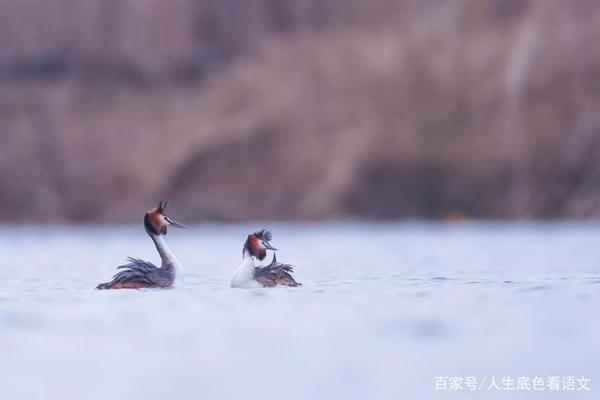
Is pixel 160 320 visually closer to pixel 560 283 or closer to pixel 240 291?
pixel 240 291

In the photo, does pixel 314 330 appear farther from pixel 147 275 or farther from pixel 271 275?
pixel 147 275

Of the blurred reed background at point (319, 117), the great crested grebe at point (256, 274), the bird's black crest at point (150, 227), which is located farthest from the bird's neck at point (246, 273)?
the blurred reed background at point (319, 117)

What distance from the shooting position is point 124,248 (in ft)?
115

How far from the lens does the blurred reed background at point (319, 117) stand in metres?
45.3

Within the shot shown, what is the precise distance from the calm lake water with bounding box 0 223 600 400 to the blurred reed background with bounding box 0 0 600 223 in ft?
58.0

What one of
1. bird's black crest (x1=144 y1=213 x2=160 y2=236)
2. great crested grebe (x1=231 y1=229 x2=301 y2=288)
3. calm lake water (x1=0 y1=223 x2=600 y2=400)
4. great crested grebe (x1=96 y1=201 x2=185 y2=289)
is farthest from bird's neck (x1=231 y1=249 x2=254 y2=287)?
bird's black crest (x1=144 y1=213 x2=160 y2=236)

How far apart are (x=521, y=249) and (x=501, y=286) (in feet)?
31.1

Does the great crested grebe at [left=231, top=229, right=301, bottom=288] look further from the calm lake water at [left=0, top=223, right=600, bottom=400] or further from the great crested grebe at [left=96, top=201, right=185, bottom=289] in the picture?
the great crested grebe at [left=96, top=201, right=185, bottom=289]

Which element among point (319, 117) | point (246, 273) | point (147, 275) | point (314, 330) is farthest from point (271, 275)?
point (319, 117)

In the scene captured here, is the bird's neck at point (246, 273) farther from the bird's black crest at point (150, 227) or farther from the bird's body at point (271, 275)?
the bird's black crest at point (150, 227)

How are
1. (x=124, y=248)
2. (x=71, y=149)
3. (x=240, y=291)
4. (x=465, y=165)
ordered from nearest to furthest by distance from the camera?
(x=240, y=291)
(x=124, y=248)
(x=465, y=165)
(x=71, y=149)

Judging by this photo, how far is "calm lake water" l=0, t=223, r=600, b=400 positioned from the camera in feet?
43.5

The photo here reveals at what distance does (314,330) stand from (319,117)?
1251 inches

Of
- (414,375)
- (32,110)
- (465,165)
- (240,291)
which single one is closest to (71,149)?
(32,110)
